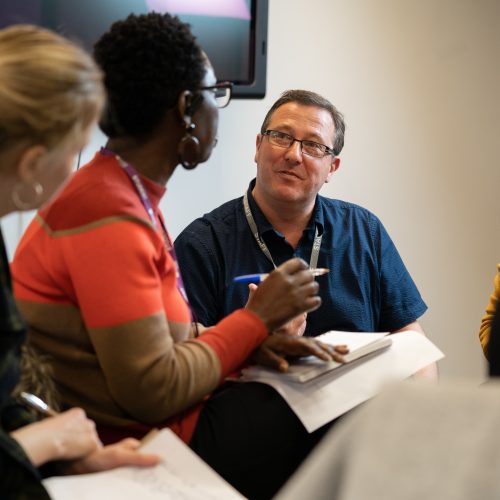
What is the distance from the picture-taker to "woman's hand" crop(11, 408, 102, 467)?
1093 mm

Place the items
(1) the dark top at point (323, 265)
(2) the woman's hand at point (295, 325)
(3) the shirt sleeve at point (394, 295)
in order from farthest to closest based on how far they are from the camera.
Answer: (3) the shirt sleeve at point (394, 295) → (1) the dark top at point (323, 265) → (2) the woman's hand at point (295, 325)

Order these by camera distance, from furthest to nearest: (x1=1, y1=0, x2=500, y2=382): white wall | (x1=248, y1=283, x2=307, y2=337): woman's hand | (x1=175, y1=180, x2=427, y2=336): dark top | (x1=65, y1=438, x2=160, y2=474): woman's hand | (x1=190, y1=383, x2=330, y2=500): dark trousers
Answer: (x1=1, y1=0, x2=500, y2=382): white wall < (x1=175, y1=180, x2=427, y2=336): dark top < (x1=248, y1=283, x2=307, y2=337): woman's hand < (x1=190, y1=383, x2=330, y2=500): dark trousers < (x1=65, y1=438, x2=160, y2=474): woman's hand

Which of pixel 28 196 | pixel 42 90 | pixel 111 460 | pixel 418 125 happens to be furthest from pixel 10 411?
pixel 418 125

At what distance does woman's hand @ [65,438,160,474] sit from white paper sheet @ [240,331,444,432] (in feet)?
1.07

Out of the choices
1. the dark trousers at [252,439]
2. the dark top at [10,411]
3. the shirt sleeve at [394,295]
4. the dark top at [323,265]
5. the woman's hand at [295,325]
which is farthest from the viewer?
the shirt sleeve at [394,295]

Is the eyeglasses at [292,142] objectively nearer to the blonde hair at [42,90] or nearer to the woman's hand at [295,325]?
the woman's hand at [295,325]

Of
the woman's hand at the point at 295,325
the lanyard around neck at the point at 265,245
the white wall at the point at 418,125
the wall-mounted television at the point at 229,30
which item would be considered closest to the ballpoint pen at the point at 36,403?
the woman's hand at the point at 295,325

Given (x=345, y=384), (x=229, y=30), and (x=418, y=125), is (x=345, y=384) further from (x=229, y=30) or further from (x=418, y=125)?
(x=418, y=125)

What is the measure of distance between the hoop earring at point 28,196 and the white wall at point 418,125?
1642mm

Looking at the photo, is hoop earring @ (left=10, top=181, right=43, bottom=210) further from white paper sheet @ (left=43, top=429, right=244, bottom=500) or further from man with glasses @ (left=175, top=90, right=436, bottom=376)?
man with glasses @ (left=175, top=90, right=436, bottom=376)

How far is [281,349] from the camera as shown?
1484 millimetres

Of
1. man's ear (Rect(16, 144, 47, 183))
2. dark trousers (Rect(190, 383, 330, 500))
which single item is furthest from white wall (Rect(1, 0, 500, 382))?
man's ear (Rect(16, 144, 47, 183))

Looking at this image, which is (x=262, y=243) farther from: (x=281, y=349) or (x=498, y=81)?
(x=498, y=81)

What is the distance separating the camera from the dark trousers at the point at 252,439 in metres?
1.38
